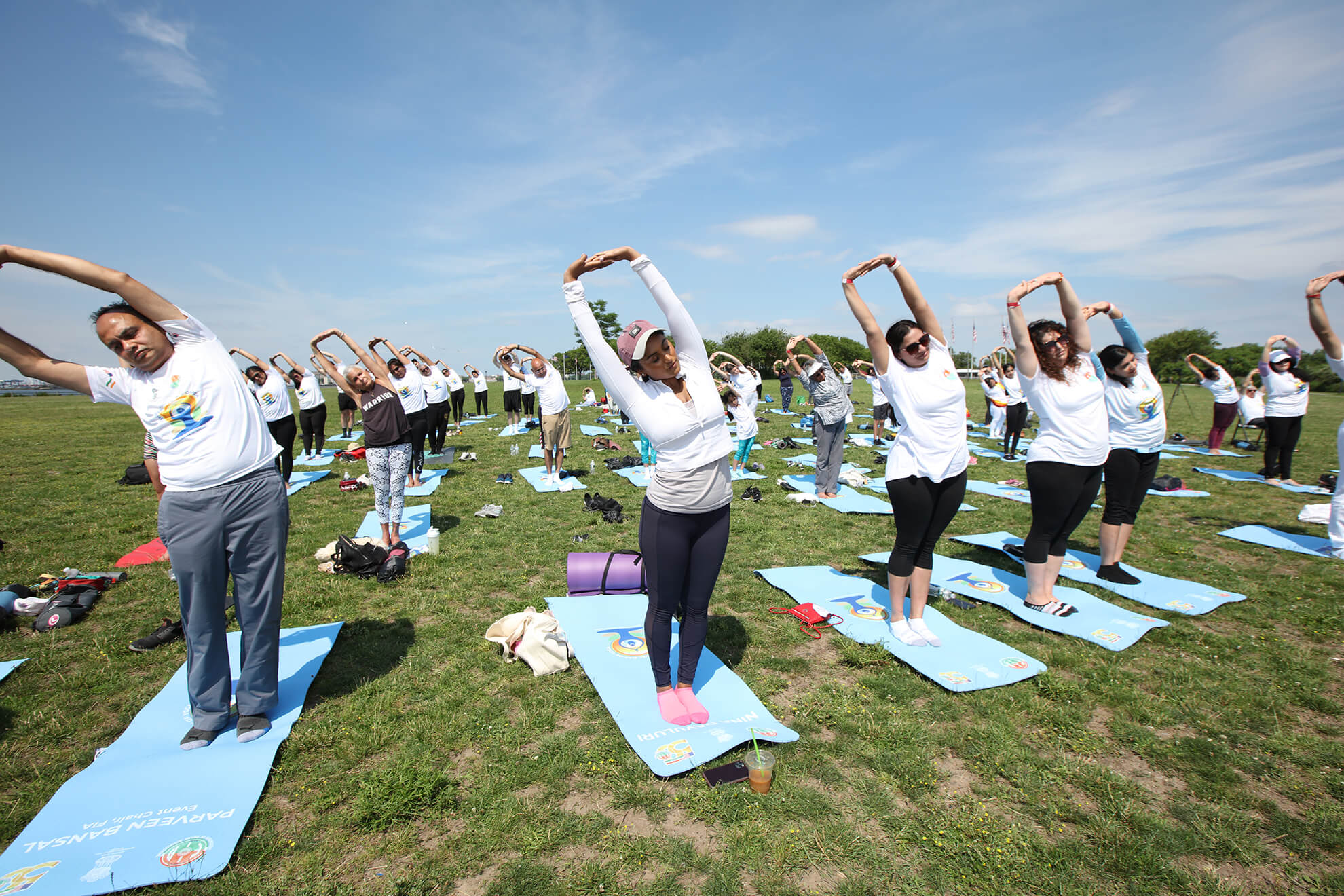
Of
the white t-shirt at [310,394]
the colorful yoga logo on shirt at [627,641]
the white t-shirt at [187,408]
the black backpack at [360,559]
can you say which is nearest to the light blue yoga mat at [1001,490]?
the colorful yoga logo on shirt at [627,641]

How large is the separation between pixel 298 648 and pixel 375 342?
5.63 metres

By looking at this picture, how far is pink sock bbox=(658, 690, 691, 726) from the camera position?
12.3 feet

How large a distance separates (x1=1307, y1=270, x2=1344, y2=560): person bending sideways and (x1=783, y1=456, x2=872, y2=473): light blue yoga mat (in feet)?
21.6

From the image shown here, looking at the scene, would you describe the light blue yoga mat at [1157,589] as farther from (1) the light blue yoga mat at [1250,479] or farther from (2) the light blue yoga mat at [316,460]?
(2) the light blue yoga mat at [316,460]

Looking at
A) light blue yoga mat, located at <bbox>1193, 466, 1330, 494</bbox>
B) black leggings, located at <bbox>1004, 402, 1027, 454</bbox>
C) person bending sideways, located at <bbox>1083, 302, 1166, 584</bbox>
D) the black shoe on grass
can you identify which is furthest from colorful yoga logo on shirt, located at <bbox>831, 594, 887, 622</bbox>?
black leggings, located at <bbox>1004, 402, 1027, 454</bbox>

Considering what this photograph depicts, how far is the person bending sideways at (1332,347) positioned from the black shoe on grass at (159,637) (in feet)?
34.8

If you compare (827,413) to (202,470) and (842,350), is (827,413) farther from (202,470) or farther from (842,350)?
(842,350)

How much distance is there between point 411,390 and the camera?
33.3 ft

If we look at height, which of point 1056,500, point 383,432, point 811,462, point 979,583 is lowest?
point 979,583

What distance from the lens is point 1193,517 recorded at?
9.06 m

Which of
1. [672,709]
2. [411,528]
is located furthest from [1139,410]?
[411,528]

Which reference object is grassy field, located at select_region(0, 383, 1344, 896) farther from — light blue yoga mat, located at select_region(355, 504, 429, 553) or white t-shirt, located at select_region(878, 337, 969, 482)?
white t-shirt, located at select_region(878, 337, 969, 482)

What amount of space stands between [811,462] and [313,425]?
12.4 m

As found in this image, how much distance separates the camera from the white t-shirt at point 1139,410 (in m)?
5.80
